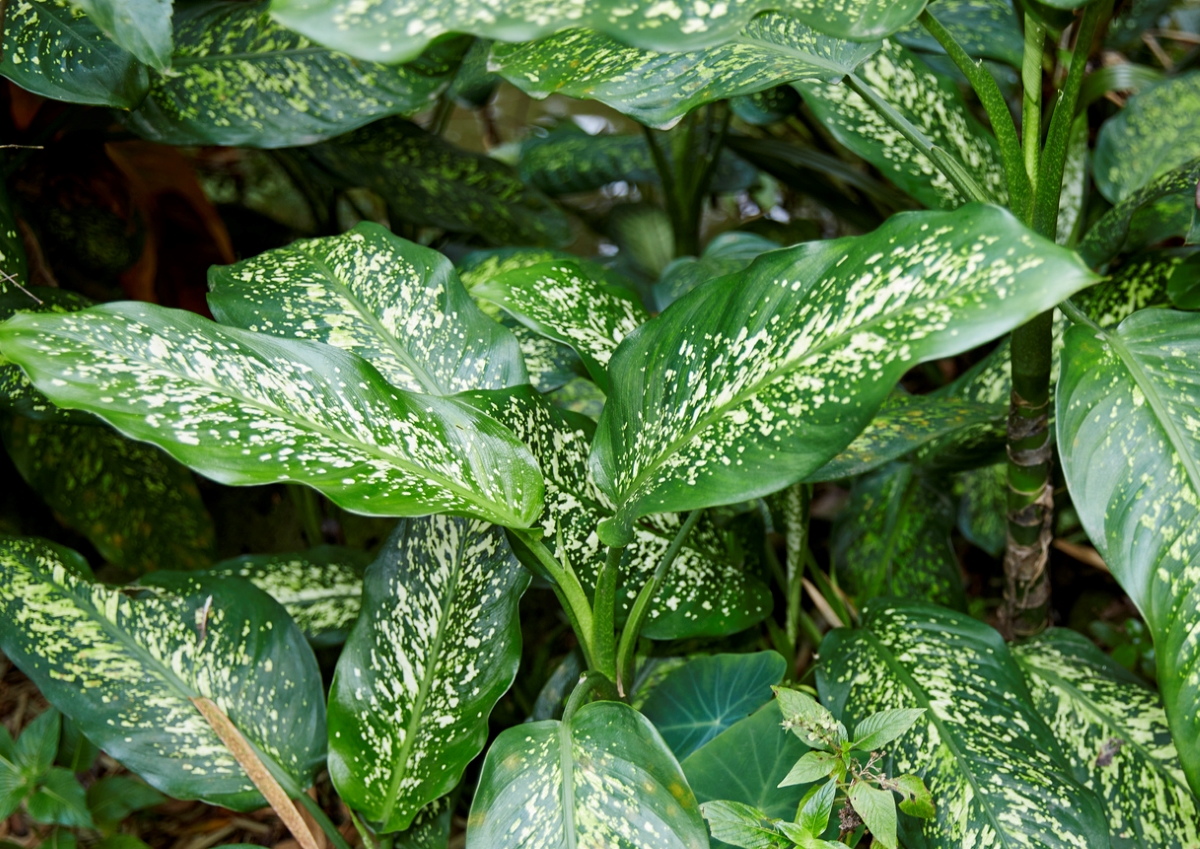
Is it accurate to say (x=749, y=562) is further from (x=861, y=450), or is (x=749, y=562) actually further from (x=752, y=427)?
(x=752, y=427)

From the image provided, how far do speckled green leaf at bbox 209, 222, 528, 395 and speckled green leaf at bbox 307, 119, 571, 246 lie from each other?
14.4 inches

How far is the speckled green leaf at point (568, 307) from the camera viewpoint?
80 cm

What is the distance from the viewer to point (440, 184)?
132cm

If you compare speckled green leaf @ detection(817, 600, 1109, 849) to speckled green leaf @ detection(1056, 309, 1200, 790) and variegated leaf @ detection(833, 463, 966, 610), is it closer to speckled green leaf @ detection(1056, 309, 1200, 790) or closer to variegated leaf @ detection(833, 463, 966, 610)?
speckled green leaf @ detection(1056, 309, 1200, 790)

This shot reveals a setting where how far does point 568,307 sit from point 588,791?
43cm

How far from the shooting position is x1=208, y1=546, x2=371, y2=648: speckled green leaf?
99 cm

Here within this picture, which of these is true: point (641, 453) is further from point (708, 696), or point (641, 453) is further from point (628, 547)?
point (708, 696)

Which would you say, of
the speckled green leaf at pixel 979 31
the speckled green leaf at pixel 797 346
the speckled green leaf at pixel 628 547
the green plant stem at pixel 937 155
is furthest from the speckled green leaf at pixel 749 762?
→ the speckled green leaf at pixel 979 31

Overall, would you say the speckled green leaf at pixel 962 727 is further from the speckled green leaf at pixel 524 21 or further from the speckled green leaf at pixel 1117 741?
the speckled green leaf at pixel 524 21

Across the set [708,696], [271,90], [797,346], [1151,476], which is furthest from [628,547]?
[271,90]

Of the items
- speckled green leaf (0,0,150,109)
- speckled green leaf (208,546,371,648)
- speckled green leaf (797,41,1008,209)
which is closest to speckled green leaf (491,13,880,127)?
speckled green leaf (797,41,1008,209)

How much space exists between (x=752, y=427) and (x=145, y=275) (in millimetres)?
1059

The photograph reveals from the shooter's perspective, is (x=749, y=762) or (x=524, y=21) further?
(x=749, y=762)

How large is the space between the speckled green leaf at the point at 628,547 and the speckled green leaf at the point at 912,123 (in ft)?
1.38
